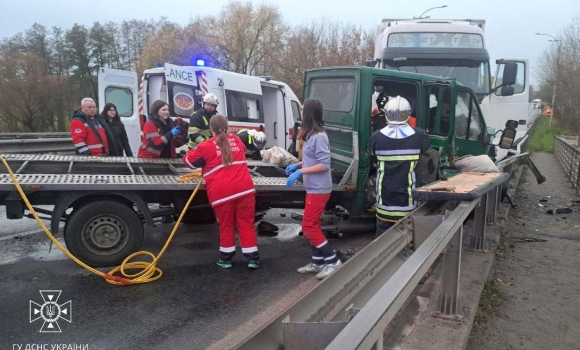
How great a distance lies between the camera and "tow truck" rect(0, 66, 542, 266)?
4871mm

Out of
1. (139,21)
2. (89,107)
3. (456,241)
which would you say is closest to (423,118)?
(456,241)

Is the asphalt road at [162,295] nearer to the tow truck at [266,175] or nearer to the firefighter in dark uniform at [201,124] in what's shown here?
the tow truck at [266,175]

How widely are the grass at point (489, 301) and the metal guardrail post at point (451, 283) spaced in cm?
36

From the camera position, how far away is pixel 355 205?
5.83 metres

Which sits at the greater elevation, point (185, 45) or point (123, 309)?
point (185, 45)

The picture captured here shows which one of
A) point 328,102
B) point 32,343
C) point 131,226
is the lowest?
point 32,343

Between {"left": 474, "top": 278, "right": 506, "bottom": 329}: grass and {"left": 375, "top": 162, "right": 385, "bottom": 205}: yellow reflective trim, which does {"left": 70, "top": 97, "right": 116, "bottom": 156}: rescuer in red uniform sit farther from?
{"left": 474, "top": 278, "right": 506, "bottom": 329}: grass

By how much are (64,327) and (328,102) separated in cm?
414

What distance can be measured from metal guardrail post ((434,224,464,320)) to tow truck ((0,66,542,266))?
2.11 metres

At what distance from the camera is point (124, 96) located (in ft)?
35.7

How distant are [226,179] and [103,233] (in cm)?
146

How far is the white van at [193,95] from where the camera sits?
9898 millimetres

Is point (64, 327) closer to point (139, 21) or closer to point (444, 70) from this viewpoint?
point (444, 70)

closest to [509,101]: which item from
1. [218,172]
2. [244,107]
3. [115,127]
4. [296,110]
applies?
[296,110]
